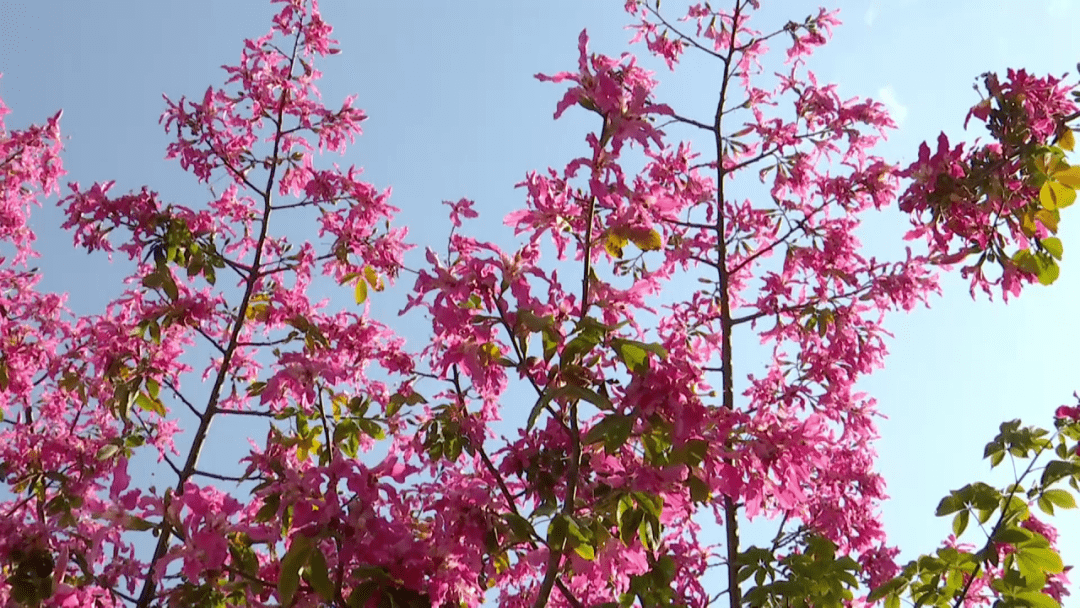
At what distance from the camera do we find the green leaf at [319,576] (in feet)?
7.27

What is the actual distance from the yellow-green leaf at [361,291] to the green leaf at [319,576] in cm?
210

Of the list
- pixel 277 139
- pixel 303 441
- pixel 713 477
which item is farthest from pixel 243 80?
pixel 713 477

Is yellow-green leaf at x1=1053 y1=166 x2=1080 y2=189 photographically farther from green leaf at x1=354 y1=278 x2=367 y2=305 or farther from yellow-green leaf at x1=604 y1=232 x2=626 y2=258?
green leaf at x1=354 y1=278 x2=367 y2=305

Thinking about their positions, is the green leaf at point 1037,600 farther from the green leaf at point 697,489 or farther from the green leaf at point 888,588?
the green leaf at point 697,489

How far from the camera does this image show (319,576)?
87.4 inches

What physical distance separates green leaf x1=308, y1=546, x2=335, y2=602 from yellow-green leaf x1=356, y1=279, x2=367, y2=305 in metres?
2.10

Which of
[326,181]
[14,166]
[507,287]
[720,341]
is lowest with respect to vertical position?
[507,287]

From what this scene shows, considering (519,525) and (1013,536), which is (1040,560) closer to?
(1013,536)

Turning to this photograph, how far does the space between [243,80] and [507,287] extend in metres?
2.75

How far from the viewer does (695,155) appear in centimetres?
451

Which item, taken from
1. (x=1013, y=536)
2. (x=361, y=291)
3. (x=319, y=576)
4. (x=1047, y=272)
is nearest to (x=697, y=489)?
(x=1013, y=536)

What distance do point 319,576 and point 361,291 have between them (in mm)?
2196

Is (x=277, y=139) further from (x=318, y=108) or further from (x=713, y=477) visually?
(x=713, y=477)

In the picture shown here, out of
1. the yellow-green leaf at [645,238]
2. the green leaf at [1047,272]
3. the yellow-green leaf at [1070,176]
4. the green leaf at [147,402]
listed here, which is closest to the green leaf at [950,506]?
the green leaf at [1047,272]
